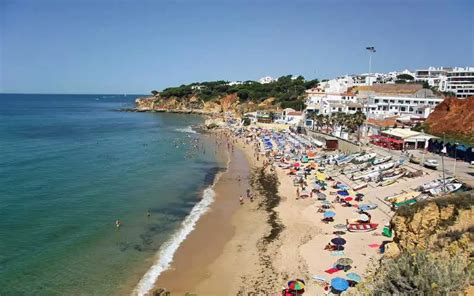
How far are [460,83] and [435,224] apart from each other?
358 feet

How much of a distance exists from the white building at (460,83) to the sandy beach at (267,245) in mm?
85262

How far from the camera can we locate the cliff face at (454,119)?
46.8m

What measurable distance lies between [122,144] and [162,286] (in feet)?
156

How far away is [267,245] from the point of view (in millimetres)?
22609

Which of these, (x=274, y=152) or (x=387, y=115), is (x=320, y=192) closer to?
(x=274, y=152)

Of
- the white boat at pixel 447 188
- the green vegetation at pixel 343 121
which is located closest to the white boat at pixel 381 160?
the white boat at pixel 447 188

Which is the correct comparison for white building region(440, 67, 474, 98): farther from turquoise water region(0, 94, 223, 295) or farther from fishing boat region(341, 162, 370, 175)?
turquoise water region(0, 94, 223, 295)

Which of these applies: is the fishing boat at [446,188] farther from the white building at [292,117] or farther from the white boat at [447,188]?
the white building at [292,117]

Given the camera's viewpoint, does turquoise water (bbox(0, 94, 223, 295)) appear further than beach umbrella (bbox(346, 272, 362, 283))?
Yes

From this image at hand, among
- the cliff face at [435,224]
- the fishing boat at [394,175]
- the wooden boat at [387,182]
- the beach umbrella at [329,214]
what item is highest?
the cliff face at [435,224]

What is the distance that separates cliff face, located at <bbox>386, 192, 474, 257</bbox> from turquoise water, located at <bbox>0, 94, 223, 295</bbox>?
12.4 m

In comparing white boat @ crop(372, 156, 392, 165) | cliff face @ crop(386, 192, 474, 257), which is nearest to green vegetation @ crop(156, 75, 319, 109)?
white boat @ crop(372, 156, 392, 165)

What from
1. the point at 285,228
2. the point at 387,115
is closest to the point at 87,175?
the point at 285,228

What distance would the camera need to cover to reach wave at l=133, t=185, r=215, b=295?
1865 centimetres
